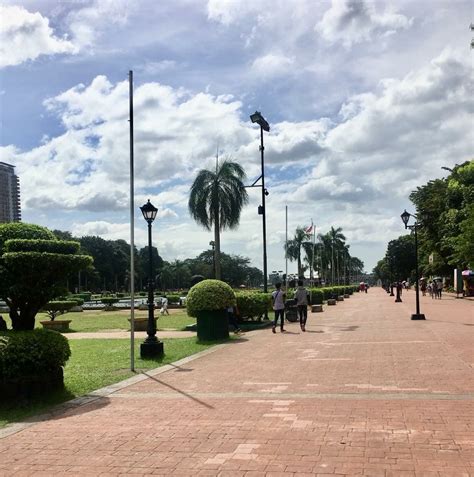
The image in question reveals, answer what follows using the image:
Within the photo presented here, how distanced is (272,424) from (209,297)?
1010 centimetres

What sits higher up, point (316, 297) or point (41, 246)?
point (41, 246)

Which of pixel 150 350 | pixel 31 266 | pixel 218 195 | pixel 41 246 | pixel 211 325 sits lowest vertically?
pixel 150 350

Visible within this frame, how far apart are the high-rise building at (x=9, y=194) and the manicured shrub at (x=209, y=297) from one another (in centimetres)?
2170

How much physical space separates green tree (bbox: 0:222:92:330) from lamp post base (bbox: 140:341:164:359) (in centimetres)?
415

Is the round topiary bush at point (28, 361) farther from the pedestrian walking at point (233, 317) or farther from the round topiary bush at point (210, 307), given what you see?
the pedestrian walking at point (233, 317)

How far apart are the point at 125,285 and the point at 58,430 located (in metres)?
115

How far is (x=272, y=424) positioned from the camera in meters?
6.40

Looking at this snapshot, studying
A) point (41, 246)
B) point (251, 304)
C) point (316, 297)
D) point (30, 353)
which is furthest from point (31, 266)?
point (316, 297)

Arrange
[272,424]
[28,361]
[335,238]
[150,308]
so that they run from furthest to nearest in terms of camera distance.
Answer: [335,238]
[150,308]
[28,361]
[272,424]

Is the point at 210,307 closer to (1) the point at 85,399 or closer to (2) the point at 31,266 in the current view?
(1) the point at 85,399

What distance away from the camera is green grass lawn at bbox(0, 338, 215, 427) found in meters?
7.79

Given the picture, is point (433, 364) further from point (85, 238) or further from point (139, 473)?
point (85, 238)

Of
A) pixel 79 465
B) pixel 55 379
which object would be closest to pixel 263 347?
pixel 55 379

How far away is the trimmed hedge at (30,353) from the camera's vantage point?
787 cm
